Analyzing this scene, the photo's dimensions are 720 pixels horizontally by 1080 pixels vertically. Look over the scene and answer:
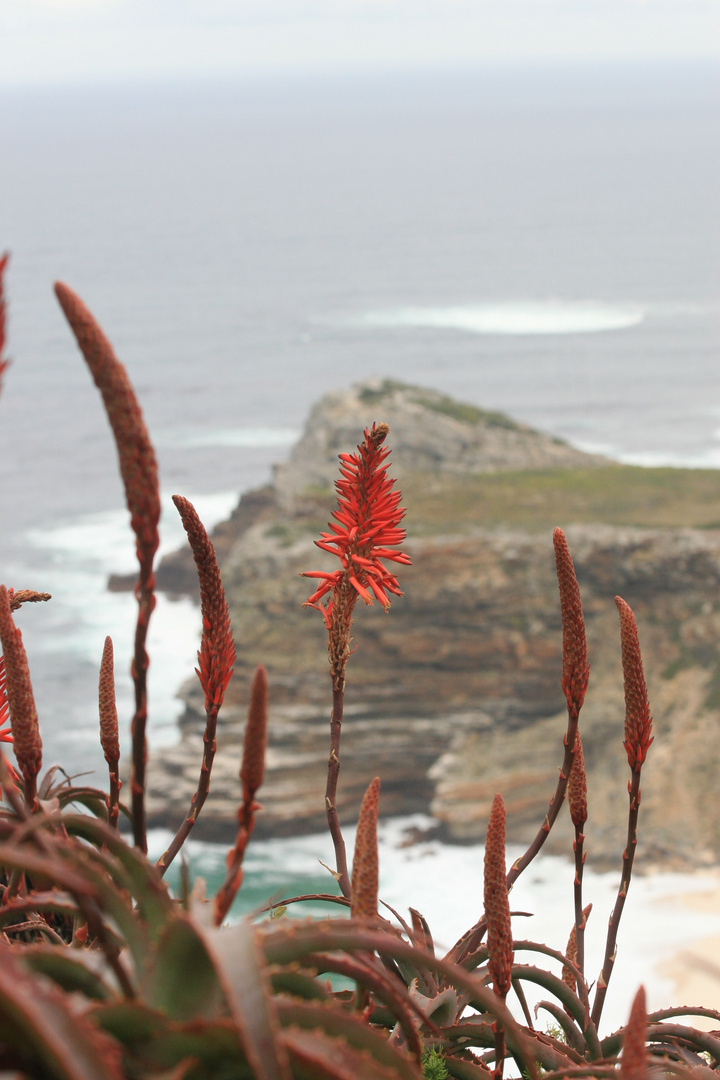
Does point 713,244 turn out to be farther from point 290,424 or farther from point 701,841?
point 701,841

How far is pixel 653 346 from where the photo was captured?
448 ft

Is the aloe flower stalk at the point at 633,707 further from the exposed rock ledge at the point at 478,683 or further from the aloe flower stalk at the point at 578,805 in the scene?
the exposed rock ledge at the point at 478,683

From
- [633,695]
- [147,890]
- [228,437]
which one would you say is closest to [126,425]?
[147,890]

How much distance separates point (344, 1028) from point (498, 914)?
0.48 m

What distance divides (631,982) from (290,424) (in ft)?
243

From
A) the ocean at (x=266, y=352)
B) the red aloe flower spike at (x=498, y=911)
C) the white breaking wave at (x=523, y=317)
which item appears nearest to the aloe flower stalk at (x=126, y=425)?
the red aloe flower spike at (x=498, y=911)

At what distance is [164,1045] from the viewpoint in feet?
4.61

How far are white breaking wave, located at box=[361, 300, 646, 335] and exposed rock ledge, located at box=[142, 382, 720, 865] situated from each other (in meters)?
95.6

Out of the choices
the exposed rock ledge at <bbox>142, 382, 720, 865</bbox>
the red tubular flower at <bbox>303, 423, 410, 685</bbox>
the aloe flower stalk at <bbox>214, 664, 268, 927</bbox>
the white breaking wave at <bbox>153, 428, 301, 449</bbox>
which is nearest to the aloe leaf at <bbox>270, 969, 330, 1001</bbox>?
the aloe flower stalk at <bbox>214, 664, 268, 927</bbox>

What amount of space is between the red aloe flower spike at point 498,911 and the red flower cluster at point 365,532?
0.70 m

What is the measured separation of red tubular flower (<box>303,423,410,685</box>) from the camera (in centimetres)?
251

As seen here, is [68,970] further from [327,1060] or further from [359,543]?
[359,543]

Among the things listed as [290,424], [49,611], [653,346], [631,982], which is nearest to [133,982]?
[631,982]

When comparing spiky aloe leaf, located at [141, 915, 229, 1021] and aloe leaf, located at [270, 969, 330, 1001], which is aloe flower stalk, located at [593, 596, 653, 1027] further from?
spiky aloe leaf, located at [141, 915, 229, 1021]
